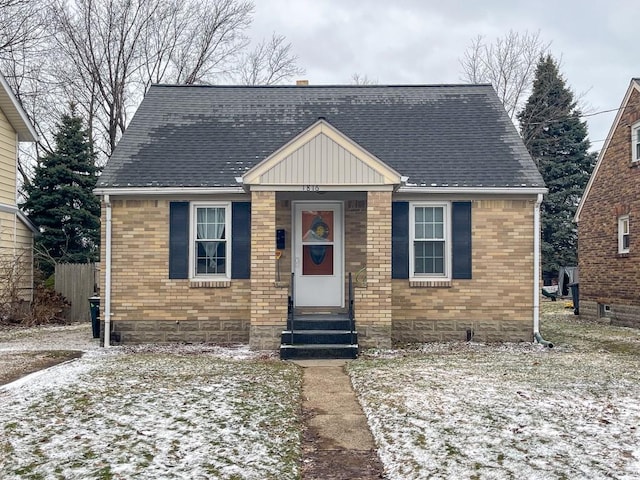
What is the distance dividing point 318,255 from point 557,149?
999 inches

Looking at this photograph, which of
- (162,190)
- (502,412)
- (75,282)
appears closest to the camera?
(502,412)

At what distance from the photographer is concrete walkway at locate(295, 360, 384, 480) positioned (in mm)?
5070

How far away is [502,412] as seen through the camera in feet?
21.4

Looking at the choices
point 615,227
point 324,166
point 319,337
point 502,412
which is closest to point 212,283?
point 319,337

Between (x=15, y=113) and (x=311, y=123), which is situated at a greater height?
(x=15, y=113)

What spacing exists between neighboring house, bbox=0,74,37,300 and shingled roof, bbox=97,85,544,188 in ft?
16.7

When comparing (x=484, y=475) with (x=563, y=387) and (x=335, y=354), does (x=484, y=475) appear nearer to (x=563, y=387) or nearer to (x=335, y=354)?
(x=563, y=387)

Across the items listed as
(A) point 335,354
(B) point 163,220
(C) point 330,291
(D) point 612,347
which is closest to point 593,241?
(D) point 612,347

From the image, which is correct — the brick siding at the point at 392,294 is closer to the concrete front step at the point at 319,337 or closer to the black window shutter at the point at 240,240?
the black window shutter at the point at 240,240

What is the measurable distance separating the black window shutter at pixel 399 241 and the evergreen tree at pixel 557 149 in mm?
22952

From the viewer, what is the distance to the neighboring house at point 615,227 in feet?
51.8

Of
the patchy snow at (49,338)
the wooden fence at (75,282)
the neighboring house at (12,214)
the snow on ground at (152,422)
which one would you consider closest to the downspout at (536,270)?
the snow on ground at (152,422)

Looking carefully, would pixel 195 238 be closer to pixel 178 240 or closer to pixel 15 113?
pixel 178 240

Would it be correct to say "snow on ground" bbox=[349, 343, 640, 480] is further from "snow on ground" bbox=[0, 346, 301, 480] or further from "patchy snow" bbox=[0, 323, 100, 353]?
"patchy snow" bbox=[0, 323, 100, 353]
